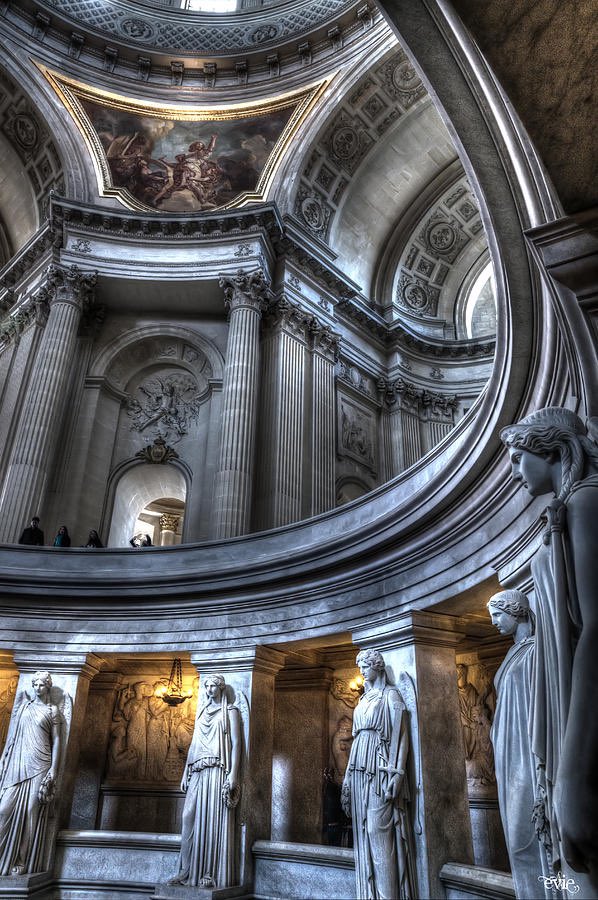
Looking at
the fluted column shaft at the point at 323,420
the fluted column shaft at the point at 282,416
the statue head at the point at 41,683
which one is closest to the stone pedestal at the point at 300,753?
the statue head at the point at 41,683

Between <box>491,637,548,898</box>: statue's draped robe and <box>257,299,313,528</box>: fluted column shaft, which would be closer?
<box>491,637,548,898</box>: statue's draped robe

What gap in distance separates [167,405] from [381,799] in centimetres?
1338

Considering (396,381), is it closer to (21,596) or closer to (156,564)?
(156,564)

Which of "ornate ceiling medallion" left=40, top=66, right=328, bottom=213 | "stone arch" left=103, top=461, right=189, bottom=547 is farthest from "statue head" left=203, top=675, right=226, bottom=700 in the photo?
"ornate ceiling medallion" left=40, top=66, right=328, bottom=213

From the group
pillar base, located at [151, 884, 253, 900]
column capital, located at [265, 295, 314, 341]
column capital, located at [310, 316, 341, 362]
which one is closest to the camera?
pillar base, located at [151, 884, 253, 900]

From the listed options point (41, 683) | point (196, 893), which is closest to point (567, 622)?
point (196, 893)

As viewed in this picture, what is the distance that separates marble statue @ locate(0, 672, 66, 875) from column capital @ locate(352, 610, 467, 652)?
14.5 ft

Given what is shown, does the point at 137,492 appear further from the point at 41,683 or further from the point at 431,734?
the point at 431,734

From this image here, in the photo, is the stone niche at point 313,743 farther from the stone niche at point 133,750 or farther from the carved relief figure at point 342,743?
the stone niche at point 133,750

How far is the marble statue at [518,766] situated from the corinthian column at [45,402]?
11906 mm

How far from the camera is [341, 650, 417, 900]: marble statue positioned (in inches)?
259

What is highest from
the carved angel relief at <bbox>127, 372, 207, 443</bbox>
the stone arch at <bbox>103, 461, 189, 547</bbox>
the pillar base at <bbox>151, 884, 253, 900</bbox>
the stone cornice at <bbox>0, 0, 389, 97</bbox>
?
the stone cornice at <bbox>0, 0, 389, 97</bbox>

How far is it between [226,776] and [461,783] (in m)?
2.83

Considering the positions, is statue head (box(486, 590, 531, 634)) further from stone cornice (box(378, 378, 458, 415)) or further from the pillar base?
stone cornice (box(378, 378, 458, 415))
